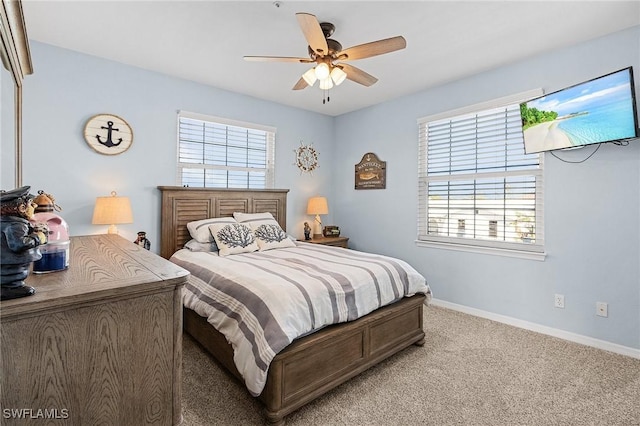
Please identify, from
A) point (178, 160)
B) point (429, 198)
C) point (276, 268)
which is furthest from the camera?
point (429, 198)

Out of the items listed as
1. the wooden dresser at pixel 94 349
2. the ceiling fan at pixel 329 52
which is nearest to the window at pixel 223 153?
the ceiling fan at pixel 329 52

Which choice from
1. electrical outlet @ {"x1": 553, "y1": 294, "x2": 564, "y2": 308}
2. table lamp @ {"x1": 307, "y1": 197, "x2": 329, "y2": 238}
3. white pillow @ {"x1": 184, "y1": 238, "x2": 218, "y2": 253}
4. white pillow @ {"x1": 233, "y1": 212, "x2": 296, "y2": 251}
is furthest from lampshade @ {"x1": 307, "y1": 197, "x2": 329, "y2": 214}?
electrical outlet @ {"x1": 553, "y1": 294, "x2": 564, "y2": 308}

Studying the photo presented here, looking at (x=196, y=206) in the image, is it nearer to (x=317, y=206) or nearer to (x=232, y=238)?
(x=232, y=238)

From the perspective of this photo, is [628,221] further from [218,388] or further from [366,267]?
[218,388]

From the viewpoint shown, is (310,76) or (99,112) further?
(99,112)

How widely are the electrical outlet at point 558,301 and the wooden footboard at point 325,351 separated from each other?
1.34 m

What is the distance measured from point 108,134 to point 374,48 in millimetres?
2717

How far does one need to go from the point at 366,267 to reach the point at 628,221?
2213 millimetres

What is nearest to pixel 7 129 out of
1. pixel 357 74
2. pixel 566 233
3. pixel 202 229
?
pixel 202 229

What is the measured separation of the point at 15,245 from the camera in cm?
69

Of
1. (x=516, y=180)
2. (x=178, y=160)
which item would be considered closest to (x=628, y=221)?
(x=516, y=180)

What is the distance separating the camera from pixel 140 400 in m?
0.84

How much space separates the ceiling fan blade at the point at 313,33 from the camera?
188 cm

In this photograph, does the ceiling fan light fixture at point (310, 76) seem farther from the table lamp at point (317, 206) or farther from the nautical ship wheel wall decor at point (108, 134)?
the table lamp at point (317, 206)
